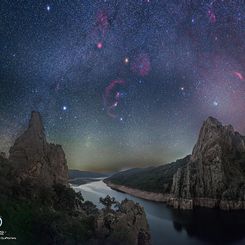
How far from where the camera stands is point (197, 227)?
86062mm

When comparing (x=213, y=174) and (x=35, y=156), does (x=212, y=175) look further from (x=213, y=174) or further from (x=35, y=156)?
(x=35, y=156)

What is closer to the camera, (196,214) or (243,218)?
(243,218)

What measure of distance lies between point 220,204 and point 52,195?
311 ft

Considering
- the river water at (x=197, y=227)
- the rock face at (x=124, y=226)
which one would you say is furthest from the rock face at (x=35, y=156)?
the river water at (x=197, y=227)

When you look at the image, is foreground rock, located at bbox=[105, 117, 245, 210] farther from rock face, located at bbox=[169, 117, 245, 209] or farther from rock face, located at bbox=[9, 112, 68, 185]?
rock face, located at bbox=[9, 112, 68, 185]

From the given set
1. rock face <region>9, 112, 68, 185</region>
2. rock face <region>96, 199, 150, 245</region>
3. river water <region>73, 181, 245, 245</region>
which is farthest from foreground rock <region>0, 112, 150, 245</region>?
river water <region>73, 181, 245, 245</region>

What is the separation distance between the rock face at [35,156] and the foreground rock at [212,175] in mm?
74881

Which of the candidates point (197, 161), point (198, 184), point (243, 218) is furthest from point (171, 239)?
point (197, 161)

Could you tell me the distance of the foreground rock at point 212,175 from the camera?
426ft

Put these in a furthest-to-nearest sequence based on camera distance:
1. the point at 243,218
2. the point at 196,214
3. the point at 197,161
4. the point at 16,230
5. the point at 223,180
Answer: the point at 197,161, the point at 223,180, the point at 196,214, the point at 243,218, the point at 16,230

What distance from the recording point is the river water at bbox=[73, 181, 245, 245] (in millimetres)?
71312

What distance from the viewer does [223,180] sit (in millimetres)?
139000

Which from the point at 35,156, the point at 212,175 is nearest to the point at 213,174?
the point at 212,175

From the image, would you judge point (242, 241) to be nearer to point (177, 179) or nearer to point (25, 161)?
point (25, 161)
